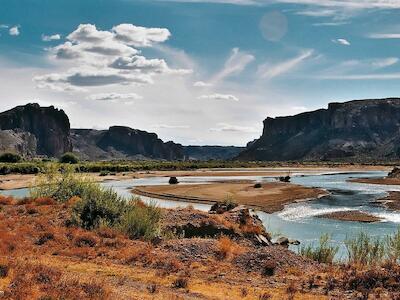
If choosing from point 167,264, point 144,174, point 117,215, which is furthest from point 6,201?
point 144,174

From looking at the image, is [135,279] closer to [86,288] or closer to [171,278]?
[171,278]

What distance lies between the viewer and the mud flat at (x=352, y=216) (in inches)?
1632

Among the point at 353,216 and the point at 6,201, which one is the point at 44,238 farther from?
the point at 353,216

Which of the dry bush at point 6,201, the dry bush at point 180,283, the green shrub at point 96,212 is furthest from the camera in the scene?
the dry bush at point 6,201

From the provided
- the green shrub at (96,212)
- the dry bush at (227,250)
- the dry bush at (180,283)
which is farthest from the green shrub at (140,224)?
the dry bush at (180,283)

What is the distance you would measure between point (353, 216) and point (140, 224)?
24.8 metres

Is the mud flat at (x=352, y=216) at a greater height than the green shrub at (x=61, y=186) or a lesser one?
lesser

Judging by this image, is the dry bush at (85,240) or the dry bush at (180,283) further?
the dry bush at (85,240)

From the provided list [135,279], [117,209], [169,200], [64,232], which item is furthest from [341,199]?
[135,279]

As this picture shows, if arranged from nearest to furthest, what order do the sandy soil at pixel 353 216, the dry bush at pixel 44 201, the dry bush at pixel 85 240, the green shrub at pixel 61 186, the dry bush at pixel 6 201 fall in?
the dry bush at pixel 85 240 → the dry bush at pixel 44 201 → the dry bush at pixel 6 201 → the green shrub at pixel 61 186 → the sandy soil at pixel 353 216

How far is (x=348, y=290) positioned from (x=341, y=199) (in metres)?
44.9

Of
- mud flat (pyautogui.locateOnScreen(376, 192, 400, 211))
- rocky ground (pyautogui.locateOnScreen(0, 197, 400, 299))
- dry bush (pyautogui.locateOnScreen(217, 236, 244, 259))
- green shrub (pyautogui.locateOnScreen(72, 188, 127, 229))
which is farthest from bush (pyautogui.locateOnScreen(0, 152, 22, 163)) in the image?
dry bush (pyautogui.locateOnScreen(217, 236, 244, 259))

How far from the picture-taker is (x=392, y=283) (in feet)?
54.2

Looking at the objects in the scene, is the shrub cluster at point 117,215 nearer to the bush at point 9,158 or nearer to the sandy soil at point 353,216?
the sandy soil at point 353,216
